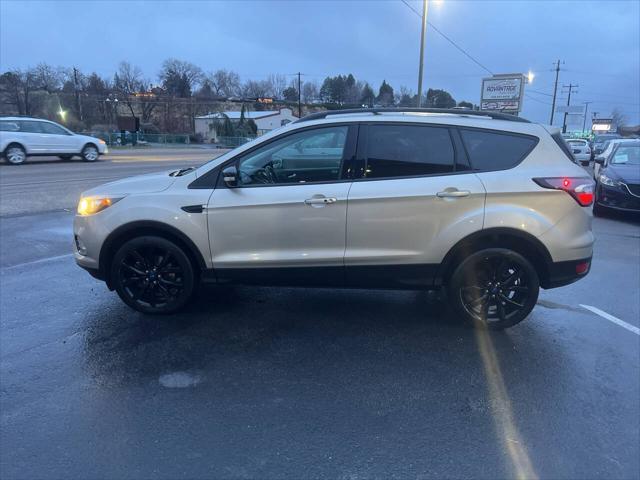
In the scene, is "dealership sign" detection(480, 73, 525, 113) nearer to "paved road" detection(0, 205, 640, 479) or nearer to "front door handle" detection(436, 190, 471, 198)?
"paved road" detection(0, 205, 640, 479)

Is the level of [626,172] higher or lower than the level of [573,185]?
lower

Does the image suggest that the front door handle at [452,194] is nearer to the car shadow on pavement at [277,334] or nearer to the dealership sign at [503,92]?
the car shadow on pavement at [277,334]

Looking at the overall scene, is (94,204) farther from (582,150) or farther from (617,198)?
(582,150)

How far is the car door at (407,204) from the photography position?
12.7 ft

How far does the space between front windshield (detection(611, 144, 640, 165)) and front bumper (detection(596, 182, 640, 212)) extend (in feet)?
3.32

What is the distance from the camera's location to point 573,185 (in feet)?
12.6

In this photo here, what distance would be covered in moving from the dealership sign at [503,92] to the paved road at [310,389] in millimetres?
30798

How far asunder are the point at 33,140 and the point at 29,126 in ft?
1.78

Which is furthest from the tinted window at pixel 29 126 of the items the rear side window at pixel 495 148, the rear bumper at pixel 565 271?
the rear bumper at pixel 565 271

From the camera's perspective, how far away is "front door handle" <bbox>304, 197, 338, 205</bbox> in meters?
3.88

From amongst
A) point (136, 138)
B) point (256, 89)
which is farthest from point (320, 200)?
point (256, 89)

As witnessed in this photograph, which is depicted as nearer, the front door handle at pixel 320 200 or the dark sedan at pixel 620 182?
the front door handle at pixel 320 200

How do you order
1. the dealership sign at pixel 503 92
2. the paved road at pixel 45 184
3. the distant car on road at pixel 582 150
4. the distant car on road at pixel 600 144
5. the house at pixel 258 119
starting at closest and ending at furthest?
the paved road at pixel 45 184 → the distant car on road at pixel 600 144 → the distant car on road at pixel 582 150 → the dealership sign at pixel 503 92 → the house at pixel 258 119

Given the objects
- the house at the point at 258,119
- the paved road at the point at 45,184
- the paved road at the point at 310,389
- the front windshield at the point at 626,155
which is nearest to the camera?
the paved road at the point at 310,389
